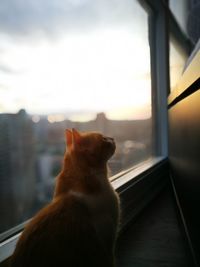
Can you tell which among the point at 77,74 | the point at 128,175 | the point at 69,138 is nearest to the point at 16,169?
the point at 69,138

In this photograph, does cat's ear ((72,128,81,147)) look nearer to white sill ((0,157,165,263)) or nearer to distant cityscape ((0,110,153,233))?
distant cityscape ((0,110,153,233))

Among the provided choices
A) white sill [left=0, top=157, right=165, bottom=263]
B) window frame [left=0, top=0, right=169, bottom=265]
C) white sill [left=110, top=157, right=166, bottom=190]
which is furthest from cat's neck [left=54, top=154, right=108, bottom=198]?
window frame [left=0, top=0, right=169, bottom=265]

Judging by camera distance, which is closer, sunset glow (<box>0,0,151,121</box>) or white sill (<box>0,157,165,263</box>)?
white sill (<box>0,157,165,263</box>)

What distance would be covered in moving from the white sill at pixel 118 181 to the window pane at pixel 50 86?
6 cm

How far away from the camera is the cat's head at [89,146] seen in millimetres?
844

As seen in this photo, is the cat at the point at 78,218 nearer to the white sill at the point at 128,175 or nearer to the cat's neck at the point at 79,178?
the cat's neck at the point at 79,178

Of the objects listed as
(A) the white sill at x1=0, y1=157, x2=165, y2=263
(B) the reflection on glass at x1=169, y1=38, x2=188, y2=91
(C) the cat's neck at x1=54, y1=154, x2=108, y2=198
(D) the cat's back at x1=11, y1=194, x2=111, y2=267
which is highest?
(B) the reflection on glass at x1=169, y1=38, x2=188, y2=91

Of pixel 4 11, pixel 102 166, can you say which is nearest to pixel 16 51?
pixel 4 11

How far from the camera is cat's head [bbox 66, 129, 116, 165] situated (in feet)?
2.77

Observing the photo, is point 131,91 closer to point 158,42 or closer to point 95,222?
point 158,42

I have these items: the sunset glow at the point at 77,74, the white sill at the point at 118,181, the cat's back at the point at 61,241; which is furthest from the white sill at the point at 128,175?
the cat's back at the point at 61,241

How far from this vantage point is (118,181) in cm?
159

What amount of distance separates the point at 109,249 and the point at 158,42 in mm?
2255

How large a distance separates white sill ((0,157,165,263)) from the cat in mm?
152
